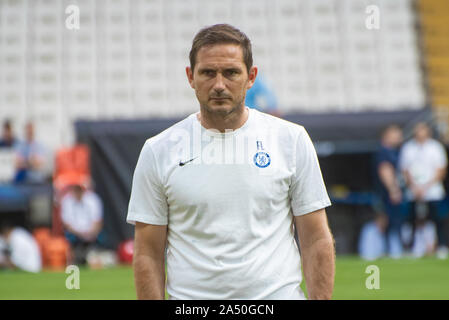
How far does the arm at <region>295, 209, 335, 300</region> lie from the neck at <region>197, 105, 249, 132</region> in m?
0.37

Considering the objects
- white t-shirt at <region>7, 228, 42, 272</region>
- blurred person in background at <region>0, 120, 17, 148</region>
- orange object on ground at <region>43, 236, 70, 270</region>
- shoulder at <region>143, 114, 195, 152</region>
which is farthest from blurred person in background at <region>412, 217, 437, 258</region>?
shoulder at <region>143, 114, 195, 152</region>

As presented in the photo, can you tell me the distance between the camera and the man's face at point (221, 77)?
219 cm

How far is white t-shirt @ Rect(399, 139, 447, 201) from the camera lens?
32.0ft

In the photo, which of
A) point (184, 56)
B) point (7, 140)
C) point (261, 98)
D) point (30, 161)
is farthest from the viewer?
point (184, 56)

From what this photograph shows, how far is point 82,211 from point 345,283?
4597mm

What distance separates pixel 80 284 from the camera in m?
7.17

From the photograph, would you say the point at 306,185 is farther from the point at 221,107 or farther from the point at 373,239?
the point at 373,239

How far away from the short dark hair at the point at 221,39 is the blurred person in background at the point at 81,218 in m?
7.95

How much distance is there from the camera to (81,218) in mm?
9977

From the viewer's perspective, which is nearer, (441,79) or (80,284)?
(80,284)

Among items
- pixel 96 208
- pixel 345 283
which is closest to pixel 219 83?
pixel 345 283
